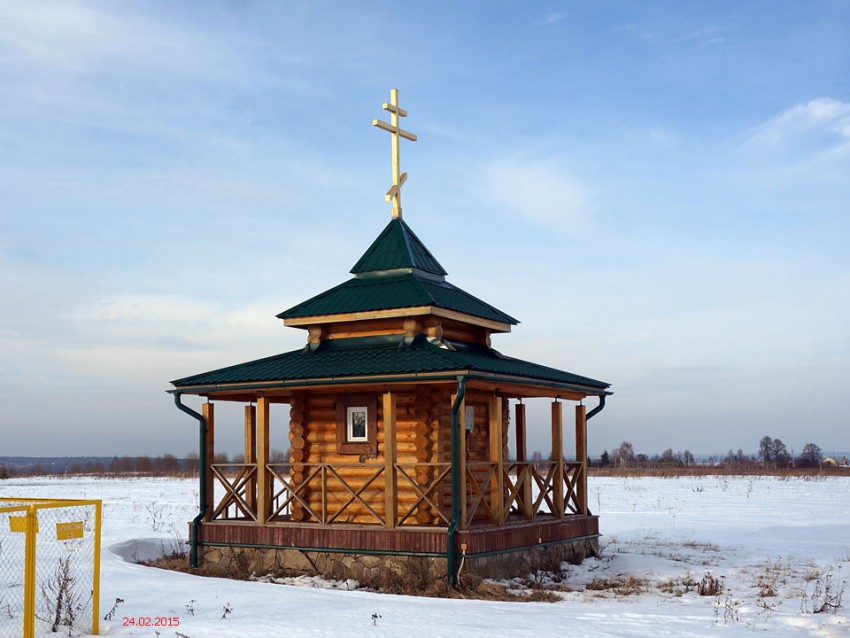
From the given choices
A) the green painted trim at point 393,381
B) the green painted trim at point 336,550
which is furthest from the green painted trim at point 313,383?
the green painted trim at point 336,550

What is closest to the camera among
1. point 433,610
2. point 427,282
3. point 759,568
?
point 433,610

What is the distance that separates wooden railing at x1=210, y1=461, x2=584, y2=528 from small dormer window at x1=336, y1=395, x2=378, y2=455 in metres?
0.34

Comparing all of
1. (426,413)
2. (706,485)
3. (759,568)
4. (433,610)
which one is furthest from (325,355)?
(706,485)

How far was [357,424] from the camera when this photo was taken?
17594mm

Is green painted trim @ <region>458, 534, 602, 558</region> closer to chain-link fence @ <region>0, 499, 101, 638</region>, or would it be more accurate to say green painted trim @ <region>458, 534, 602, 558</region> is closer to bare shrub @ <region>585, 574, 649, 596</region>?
bare shrub @ <region>585, 574, 649, 596</region>

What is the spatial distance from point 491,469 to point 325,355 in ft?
12.6

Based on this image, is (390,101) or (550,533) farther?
(390,101)

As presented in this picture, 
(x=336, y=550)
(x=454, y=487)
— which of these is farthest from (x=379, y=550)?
(x=454, y=487)

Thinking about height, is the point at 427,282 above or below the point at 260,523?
above

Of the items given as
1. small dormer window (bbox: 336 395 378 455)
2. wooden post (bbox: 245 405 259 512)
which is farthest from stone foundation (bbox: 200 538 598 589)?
small dormer window (bbox: 336 395 378 455)

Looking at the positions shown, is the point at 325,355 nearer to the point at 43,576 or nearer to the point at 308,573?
the point at 308,573

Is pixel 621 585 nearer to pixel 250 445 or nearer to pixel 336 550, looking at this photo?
pixel 336 550

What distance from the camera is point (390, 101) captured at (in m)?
20.1

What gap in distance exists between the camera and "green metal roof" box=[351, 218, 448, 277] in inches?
752
